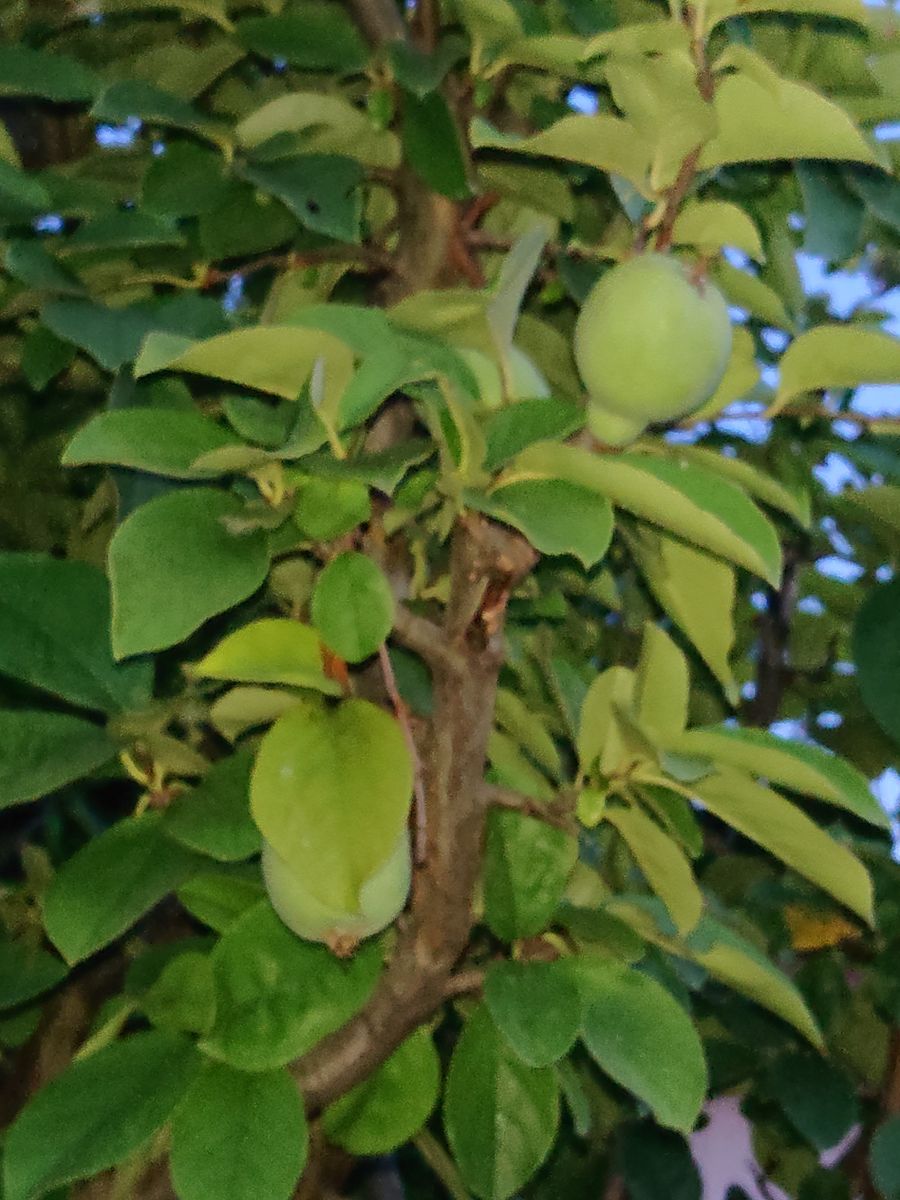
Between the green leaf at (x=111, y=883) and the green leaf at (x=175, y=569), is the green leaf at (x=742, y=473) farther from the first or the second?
the green leaf at (x=111, y=883)

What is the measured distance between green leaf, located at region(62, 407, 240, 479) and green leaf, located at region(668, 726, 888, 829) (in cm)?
22

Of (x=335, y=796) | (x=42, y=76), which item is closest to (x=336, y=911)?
(x=335, y=796)

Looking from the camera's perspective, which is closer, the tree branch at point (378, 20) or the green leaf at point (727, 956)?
the green leaf at point (727, 956)

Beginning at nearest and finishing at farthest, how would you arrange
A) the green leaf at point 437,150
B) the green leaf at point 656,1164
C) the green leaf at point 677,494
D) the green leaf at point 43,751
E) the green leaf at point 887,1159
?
the green leaf at point 677,494
the green leaf at point 43,751
the green leaf at point 437,150
the green leaf at point 887,1159
the green leaf at point 656,1164

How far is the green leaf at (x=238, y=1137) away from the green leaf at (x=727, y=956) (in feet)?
0.59

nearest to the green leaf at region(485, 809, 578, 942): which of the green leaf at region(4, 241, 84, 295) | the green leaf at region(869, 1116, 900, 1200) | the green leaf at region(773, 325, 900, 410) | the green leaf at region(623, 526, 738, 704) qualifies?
the green leaf at region(623, 526, 738, 704)

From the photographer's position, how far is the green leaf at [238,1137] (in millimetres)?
503

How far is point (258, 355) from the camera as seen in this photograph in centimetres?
45

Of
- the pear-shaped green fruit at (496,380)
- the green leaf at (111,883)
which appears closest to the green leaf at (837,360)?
the pear-shaped green fruit at (496,380)

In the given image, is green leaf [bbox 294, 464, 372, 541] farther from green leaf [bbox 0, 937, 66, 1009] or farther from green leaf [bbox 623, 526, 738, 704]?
green leaf [bbox 0, 937, 66, 1009]

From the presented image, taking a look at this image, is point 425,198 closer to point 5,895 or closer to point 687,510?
point 687,510

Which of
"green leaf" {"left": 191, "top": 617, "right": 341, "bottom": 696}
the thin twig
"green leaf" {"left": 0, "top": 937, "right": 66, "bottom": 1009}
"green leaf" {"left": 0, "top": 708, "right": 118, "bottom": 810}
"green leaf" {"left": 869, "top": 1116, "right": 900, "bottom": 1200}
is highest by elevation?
"green leaf" {"left": 191, "top": 617, "right": 341, "bottom": 696}

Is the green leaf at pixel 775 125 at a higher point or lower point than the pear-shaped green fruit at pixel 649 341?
higher

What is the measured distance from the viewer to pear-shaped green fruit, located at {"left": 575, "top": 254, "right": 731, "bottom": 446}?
448mm
